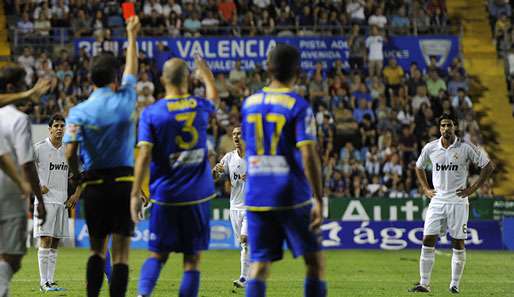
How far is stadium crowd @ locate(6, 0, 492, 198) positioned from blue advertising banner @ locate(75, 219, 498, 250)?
2144 millimetres

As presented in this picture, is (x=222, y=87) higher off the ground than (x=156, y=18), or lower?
lower

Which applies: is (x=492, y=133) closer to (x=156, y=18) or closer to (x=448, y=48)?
(x=448, y=48)

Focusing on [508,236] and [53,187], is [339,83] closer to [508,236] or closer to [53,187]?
[508,236]

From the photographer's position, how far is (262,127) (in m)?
9.68

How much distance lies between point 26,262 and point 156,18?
569 inches

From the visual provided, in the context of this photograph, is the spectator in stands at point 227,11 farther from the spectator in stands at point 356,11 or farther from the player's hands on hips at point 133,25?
the player's hands on hips at point 133,25

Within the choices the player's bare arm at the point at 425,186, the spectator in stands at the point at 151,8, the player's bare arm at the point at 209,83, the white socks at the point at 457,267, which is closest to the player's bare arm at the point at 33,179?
the player's bare arm at the point at 209,83

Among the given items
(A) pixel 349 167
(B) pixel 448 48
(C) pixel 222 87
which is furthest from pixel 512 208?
(C) pixel 222 87

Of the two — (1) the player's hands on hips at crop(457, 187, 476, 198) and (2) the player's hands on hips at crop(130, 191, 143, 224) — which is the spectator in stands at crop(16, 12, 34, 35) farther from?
(2) the player's hands on hips at crop(130, 191, 143, 224)

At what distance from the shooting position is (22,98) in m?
9.75

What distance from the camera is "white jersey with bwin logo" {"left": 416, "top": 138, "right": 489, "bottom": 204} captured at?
648 inches

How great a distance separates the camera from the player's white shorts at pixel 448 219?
16.3 metres

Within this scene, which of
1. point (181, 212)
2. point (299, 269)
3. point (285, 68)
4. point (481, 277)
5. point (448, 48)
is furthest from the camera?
point (448, 48)

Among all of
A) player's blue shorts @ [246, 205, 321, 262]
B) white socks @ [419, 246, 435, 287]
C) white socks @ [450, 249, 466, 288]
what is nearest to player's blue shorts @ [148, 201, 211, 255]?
player's blue shorts @ [246, 205, 321, 262]
